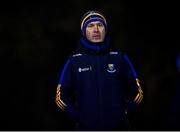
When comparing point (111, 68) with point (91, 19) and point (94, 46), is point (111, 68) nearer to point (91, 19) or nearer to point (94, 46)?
point (94, 46)

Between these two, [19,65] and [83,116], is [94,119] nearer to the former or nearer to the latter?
[83,116]

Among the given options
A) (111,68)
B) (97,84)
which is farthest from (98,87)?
(111,68)

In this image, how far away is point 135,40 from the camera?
8.73 meters

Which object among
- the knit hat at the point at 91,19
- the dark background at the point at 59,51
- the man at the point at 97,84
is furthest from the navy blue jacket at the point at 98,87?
the dark background at the point at 59,51

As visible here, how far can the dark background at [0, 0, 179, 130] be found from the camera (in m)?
8.38

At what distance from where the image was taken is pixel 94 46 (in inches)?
198

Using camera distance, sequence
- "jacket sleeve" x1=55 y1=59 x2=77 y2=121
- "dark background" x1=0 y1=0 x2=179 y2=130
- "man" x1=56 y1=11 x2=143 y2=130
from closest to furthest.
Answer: "man" x1=56 y1=11 x2=143 y2=130 < "jacket sleeve" x1=55 y1=59 x2=77 y2=121 < "dark background" x1=0 y1=0 x2=179 y2=130

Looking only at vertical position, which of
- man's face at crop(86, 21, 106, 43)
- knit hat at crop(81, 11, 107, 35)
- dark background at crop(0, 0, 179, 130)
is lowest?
dark background at crop(0, 0, 179, 130)

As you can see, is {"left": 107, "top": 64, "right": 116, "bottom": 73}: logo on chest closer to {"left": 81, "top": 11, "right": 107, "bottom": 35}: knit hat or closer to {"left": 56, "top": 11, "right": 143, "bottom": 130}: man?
{"left": 56, "top": 11, "right": 143, "bottom": 130}: man

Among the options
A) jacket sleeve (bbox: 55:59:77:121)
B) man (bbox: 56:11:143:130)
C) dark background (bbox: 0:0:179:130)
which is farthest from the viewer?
dark background (bbox: 0:0:179:130)

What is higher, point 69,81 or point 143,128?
point 69,81

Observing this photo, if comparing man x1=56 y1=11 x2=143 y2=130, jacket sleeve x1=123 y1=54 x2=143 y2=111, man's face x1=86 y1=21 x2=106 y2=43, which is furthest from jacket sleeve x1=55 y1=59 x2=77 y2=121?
jacket sleeve x1=123 y1=54 x2=143 y2=111

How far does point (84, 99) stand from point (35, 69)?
144 inches

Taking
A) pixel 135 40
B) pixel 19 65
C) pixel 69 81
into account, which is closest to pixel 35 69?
pixel 19 65
